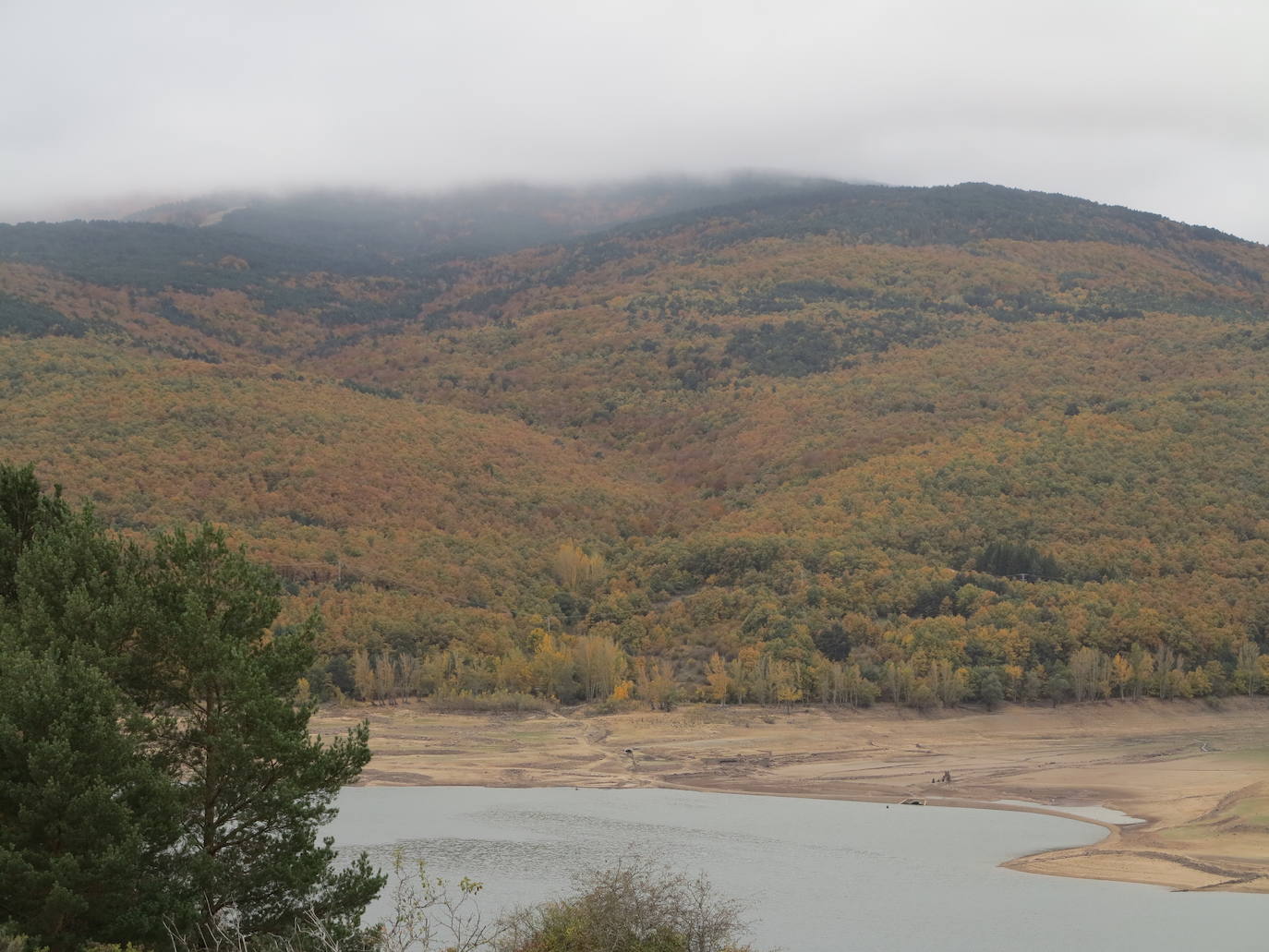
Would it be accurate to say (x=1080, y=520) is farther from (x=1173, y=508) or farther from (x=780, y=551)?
(x=780, y=551)

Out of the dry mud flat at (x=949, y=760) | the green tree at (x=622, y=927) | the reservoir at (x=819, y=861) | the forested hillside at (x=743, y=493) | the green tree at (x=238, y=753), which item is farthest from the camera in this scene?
the forested hillside at (x=743, y=493)

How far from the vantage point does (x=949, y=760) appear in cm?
6600

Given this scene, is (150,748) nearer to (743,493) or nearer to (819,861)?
(819,861)

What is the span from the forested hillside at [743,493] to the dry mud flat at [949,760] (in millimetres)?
3158

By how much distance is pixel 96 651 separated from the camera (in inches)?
768

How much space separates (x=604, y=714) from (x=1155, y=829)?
35856 millimetres

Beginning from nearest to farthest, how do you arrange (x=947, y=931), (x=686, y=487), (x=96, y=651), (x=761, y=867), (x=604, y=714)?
1. (x=96, y=651)
2. (x=947, y=931)
3. (x=761, y=867)
4. (x=604, y=714)
5. (x=686, y=487)

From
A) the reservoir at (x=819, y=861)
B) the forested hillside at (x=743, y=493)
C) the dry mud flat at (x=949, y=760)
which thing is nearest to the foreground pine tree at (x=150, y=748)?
the reservoir at (x=819, y=861)

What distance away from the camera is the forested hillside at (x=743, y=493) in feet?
274

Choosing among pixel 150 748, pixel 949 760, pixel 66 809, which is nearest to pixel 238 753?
pixel 150 748

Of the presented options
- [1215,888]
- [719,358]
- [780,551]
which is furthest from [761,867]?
[719,358]

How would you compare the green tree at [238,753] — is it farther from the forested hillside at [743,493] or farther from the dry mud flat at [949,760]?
the forested hillside at [743,493]

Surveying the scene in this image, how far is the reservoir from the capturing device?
111 ft

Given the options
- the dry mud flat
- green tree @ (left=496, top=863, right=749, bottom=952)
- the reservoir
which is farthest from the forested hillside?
green tree @ (left=496, top=863, right=749, bottom=952)
